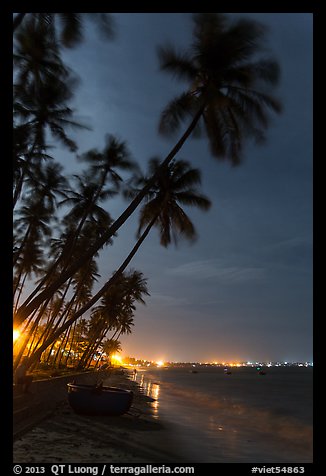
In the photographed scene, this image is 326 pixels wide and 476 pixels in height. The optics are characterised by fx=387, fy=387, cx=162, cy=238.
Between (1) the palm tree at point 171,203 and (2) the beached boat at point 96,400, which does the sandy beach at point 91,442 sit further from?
(1) the palm tree at point 171,203

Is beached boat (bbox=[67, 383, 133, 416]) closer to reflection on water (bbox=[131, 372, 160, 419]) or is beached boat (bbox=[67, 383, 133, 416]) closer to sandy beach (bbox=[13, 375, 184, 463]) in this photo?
sandy beach (bbox=[13, 375, 184, 463])

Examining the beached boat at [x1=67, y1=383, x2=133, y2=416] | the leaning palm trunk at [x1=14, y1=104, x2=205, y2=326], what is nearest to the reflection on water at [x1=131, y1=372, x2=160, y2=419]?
the beached boat at [x1=67, y1=383, x2=133, y2=416]

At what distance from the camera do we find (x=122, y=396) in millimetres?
13484

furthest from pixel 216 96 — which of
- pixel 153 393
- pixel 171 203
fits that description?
pixel 153 393

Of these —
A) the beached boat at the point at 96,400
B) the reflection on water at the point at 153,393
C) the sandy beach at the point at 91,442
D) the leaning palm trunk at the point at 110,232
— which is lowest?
the reflection on water at the point at 153,393

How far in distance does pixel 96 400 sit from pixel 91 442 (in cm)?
353

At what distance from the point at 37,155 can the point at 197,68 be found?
8.38 m

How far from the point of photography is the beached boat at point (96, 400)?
13070mm

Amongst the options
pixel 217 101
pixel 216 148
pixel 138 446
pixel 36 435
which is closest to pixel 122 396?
pixel 138 446

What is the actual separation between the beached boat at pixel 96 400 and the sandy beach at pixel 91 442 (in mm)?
252

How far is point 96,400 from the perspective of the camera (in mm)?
13094

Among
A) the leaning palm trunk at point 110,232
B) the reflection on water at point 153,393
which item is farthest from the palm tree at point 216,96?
the reflection on water at point 153,393
